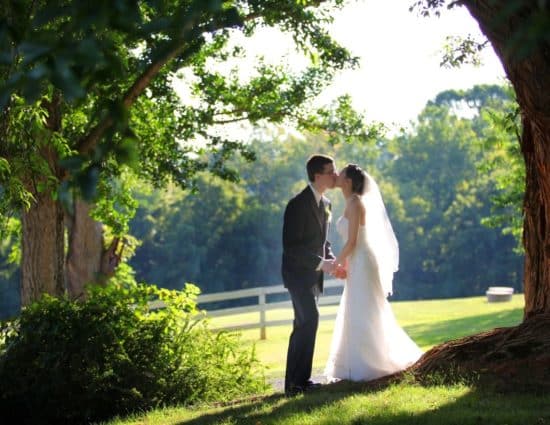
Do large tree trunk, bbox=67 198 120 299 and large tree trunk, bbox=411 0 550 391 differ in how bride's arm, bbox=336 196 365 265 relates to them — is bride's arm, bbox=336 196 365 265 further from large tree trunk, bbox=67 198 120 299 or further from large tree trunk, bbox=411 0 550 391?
large tree trunk, bbox=67 198 120 299

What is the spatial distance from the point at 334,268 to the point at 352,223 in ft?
1.60

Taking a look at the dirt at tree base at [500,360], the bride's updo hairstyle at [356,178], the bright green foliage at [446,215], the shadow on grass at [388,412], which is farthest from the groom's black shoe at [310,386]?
the bright green foliage at [446,215]

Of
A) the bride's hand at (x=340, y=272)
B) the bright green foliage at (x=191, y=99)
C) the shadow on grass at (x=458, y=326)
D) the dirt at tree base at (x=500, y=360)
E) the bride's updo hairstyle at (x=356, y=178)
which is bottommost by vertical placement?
the shadow on grass at (x=458, y=326)

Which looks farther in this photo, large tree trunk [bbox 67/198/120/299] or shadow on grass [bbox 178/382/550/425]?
large tree trunk [bbox 67/198/120/299]

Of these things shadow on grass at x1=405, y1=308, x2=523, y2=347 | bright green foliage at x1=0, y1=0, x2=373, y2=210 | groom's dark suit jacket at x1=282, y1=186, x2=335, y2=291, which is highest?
bright green foliage at x1=0, y1=0, x2=373, y2=210

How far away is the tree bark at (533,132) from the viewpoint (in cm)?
777

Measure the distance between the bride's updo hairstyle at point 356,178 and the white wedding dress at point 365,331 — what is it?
374 millimetres

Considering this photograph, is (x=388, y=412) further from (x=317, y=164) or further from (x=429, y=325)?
(x=429, y=325)

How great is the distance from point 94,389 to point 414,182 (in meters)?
68.7

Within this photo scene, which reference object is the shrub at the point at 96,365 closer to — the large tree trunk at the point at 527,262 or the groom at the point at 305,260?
the groom at the point at 305,260

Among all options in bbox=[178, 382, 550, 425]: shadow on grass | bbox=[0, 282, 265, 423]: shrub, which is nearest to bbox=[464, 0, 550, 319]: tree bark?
bbox=[178, 382, 550, 425]: shadow on grass

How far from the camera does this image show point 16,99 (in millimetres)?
8992

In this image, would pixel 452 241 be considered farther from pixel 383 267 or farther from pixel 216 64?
pixel 383 267

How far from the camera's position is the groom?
29.6 ft
